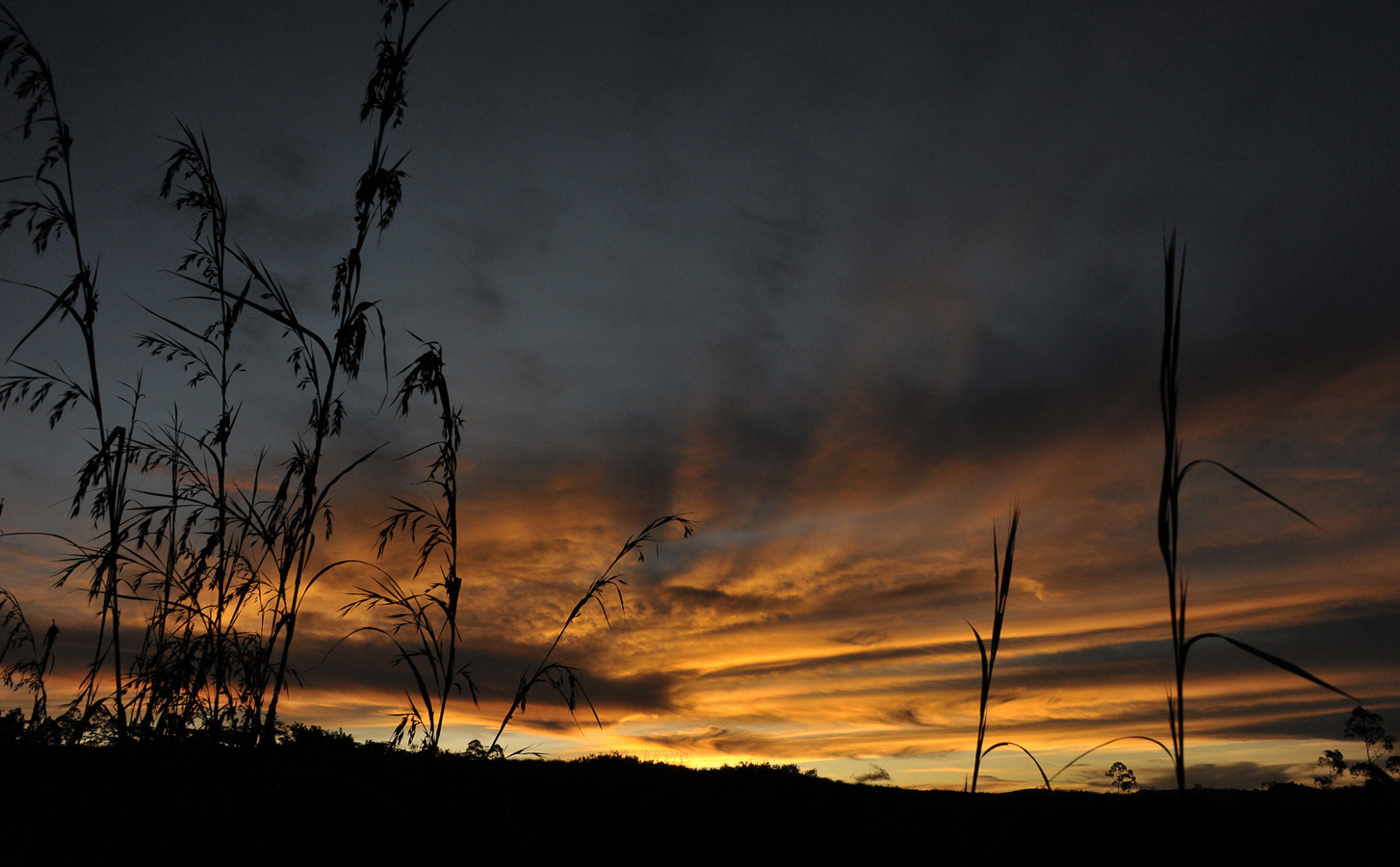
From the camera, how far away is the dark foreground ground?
9.31ft

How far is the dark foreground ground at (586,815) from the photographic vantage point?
9.31 feet

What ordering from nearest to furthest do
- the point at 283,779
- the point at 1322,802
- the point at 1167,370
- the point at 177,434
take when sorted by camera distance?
the point at 1167,370, the point at 283,779, the point at 177,434, the point at 1322,802

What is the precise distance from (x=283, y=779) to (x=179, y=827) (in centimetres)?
46

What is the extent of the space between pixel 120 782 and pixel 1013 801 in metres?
6.54

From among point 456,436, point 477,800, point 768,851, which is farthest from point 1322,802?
point 456,436

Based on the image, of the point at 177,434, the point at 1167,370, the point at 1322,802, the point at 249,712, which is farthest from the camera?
the point at 1322,802

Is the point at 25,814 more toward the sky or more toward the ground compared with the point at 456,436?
more toward the ground

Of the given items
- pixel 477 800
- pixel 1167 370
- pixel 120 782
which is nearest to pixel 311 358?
pixel 120 782

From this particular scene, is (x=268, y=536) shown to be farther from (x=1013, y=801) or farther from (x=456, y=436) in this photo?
(x=1013, y=801)

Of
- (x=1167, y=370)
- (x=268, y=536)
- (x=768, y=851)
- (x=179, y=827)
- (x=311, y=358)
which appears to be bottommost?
(x=768, y=851)

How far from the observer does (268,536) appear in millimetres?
3086

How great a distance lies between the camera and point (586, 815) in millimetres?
6020

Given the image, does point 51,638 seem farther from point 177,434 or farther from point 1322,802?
point 1322,802

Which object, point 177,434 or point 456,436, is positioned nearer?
point 456,436
